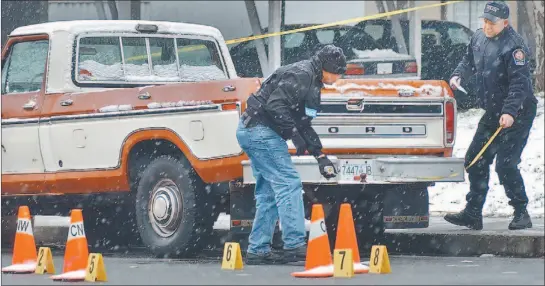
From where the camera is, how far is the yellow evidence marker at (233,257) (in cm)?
1102

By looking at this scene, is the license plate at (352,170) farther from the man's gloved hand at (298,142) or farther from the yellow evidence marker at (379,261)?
the yellow evidence marker at (379,261)

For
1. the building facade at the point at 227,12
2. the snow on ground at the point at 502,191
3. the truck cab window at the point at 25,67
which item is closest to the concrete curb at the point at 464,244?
the snow on ground at the point at 502,191

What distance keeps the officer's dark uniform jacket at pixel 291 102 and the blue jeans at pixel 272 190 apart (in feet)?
0.32

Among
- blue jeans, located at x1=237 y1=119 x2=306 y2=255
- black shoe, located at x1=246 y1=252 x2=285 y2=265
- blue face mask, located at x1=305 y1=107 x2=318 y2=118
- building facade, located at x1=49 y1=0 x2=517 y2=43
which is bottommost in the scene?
black shoe, located at x1=246 y1=252 x2=285 y2=265

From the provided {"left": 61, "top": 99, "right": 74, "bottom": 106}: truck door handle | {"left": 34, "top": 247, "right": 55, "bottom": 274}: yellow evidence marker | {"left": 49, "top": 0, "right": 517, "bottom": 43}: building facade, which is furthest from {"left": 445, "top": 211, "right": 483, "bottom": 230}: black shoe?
{"left": 49, "top": 0, "right": 517, "bottom": 43}: building facade

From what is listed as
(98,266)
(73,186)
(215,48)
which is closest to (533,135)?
(215,48)

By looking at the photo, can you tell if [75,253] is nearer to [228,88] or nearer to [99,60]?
[228,88]

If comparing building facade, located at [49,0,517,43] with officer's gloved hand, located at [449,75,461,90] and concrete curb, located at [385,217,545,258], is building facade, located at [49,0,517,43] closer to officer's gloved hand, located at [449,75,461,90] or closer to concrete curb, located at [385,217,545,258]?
concrete curb, located at [385,217,545,258]

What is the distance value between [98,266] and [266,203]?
65.1 inches

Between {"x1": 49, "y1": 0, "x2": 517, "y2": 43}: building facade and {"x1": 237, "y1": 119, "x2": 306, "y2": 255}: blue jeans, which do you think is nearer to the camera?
{"x1": 237, "y1": 119, "x2": 306, "y2": 255}: blue jeans

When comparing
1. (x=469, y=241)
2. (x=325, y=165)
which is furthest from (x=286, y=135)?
(x=469, y=241)

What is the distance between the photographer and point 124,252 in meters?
13.9

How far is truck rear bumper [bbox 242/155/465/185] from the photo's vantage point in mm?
11539

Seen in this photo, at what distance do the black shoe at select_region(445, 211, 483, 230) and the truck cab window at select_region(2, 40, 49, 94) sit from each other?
3.66 meters
